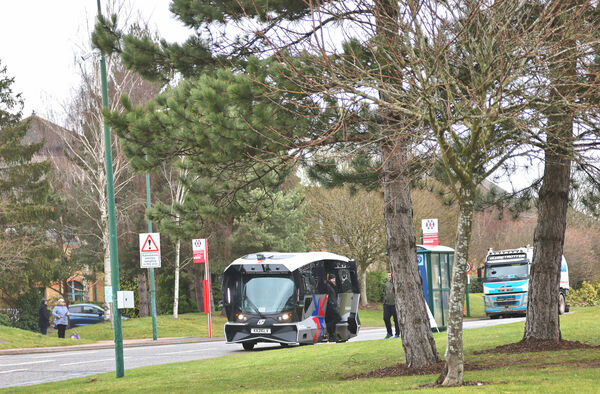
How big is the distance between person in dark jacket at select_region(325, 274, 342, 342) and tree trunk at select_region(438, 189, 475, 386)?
1388cm

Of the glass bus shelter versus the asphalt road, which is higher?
the glass bus shelter

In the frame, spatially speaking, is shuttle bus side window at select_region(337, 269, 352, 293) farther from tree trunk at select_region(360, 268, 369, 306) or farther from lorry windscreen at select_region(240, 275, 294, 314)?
tree trunk at select_region(360, 268, 369, 306)

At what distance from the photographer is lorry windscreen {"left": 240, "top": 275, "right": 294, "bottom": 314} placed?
2253 centimetres

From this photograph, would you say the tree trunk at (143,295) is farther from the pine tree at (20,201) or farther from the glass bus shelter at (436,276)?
the glass bus shelter at (436,276)

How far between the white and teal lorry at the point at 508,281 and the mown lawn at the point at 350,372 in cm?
1552

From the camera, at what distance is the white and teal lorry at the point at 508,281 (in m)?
35.5

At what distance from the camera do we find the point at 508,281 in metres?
35.6

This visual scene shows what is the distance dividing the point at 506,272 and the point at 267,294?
16.6m

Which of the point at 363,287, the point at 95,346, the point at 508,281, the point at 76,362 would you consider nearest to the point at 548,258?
the point at 76,362

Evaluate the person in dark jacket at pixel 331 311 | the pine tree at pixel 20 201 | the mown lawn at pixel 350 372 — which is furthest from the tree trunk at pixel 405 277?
the pine tree at pixel 20 201

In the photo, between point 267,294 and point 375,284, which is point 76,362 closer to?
point 267,294

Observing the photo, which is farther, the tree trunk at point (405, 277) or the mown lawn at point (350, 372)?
the tree trunk at point (405, 277)

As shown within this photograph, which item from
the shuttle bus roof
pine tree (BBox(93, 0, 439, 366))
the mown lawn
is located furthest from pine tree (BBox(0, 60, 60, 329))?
pine tree (BBox(93, 0, 439, 366))

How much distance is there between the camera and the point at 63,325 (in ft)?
102
